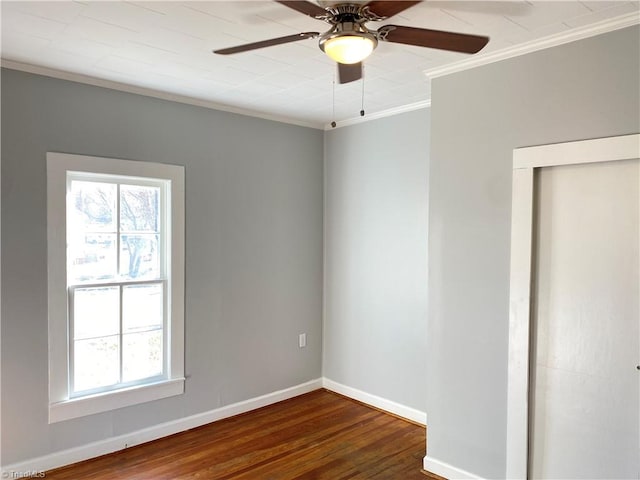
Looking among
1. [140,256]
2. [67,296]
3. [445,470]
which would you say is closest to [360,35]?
[140,256]

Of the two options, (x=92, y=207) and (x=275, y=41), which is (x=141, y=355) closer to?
(x=92, y=207)

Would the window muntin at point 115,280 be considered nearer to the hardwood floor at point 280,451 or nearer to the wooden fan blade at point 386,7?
the hardwood floor at point 280,451

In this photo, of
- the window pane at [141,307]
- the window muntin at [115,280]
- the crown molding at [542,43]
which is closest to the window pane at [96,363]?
the window muntin at [115,280]

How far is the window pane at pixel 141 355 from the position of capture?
10.3 ft

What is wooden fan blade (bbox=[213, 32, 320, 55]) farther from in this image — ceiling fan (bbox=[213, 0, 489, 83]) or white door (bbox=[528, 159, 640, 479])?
white door (bbox=[528, 159, 640, 479])

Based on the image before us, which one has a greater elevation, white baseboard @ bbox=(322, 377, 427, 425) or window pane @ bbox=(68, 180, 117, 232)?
window pane @ bbox=(68, 180, 117, 232)

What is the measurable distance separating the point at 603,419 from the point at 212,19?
2677 mm

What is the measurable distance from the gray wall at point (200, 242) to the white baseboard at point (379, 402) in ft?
0.66

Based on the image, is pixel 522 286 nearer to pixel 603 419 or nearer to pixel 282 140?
pixel 603 419

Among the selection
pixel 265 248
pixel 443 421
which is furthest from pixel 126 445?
pixel 443 421

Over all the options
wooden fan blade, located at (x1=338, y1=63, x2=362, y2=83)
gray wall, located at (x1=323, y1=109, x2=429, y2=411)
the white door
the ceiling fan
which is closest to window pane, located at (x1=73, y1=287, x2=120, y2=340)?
gray wall, located at (x1=323, y1=109, x2=429, y2=411)

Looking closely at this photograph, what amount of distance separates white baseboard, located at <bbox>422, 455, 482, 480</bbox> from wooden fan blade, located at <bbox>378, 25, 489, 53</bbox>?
234 cm

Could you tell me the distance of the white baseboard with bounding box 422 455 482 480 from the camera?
2656 millimetres

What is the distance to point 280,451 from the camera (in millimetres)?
3064
